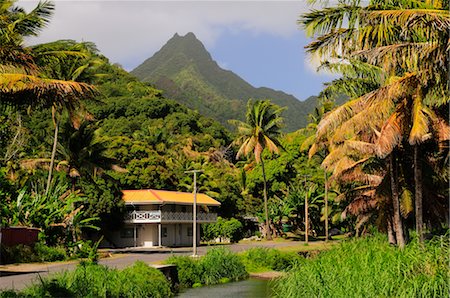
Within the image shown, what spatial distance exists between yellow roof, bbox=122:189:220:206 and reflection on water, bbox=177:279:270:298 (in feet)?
71.0

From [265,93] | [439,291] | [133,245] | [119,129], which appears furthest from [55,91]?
[265,93]

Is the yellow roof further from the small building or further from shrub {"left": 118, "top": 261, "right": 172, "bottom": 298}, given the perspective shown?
shrub {"left": 118, "top": 261, "right": 172, "bottom": 298}

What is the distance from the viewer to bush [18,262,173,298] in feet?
49.6

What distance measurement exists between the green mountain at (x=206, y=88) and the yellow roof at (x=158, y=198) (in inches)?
2443

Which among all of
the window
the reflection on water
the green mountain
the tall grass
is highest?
the green mountain

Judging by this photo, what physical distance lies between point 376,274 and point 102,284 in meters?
8.51

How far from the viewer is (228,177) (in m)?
62.1

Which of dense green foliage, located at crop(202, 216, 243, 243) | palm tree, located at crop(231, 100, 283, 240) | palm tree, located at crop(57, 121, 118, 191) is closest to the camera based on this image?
palm tree, located at crop(57, 121, 118, 191)

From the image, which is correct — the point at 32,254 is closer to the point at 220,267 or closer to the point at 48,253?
the point at 48,253

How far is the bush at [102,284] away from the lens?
595 inches

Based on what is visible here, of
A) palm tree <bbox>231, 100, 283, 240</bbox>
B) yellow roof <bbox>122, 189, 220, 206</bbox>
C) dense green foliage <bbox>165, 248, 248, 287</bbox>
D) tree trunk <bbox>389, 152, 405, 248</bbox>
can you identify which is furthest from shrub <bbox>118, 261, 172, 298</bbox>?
palm tree <bbox>231, 100, 283, 240</bbox>

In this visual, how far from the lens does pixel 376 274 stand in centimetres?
1235

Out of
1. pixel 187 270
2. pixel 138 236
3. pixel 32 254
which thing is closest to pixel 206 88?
pixel 138 236

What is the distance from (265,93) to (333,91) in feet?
465
